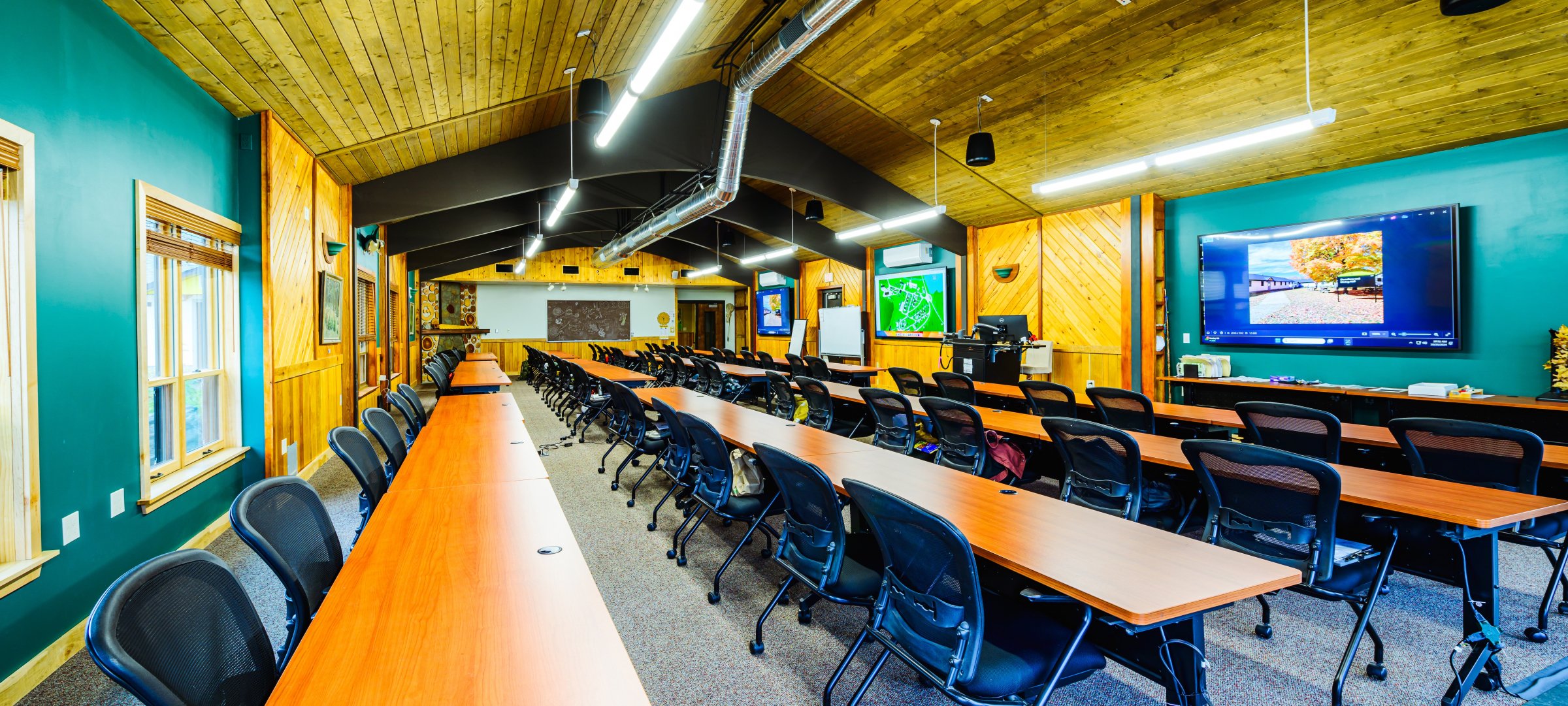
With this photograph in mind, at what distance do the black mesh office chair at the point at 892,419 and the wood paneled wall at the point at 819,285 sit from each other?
8.45 metres

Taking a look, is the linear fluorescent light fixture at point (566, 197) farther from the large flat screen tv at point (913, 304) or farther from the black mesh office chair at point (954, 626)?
the large flat screen tv at point (913, 304)

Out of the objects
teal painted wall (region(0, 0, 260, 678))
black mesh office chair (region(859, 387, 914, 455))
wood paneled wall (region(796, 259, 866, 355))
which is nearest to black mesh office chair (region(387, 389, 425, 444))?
teal painted wall (region(0, 0, 260, 678))

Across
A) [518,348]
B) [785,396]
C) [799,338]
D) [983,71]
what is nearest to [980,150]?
[983,71]

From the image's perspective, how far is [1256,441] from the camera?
355cm

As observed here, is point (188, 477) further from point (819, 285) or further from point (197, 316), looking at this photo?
point (819, 285)

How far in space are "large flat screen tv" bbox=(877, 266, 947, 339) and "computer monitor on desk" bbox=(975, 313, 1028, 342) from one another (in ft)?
4.68

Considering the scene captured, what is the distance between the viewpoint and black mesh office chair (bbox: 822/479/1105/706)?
5.34ft

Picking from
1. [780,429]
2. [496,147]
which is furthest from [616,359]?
[780,429]

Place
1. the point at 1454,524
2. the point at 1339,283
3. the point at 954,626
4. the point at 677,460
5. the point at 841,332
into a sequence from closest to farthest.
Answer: the point at 954,626 → the point at 1454,524 → the point at 677,460 → the point at 1339,283 → the point at 841,332

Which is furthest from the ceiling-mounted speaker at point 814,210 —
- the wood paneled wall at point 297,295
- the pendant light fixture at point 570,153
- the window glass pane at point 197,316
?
the window glass pane at point 197,316

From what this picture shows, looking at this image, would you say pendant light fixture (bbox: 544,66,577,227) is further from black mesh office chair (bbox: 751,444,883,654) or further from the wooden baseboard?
black mesh office chair (bbox: 751,444,883,654)

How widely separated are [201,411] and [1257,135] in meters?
7.39

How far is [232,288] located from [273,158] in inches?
39.5

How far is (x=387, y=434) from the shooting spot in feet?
10.9
